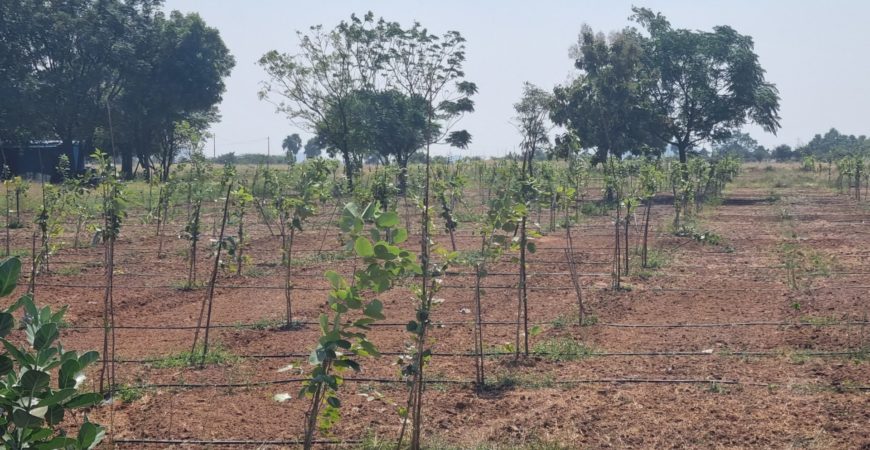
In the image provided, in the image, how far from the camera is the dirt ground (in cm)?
487

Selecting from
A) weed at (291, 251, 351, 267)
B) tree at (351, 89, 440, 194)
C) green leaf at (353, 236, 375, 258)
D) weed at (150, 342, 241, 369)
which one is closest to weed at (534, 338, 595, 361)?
weed at (150, 342, 241, 369)

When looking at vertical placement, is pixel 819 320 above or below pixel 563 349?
above

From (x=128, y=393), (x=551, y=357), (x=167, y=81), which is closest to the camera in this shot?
(x=128, y=393)

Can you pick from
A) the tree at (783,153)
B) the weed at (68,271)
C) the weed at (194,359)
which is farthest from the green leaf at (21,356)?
the tree at (783,153)

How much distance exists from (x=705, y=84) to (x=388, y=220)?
34.1 meters

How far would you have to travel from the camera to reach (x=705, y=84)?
3412 cm

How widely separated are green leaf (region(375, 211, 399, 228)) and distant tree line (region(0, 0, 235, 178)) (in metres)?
30.5

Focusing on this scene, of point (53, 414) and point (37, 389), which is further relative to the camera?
point (53, 414)

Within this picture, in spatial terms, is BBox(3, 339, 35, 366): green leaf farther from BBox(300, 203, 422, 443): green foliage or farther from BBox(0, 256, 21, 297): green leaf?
BBox(300, 203, 422, 443): green foliage

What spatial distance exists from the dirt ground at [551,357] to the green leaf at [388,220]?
102cm

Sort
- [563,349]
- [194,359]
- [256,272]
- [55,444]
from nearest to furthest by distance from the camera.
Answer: [55,444] < [194,359] < [563,349] < [256,272]

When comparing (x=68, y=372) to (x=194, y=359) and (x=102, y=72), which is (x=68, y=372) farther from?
(x=102, y=72)

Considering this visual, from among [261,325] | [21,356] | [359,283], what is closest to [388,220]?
[359,283]

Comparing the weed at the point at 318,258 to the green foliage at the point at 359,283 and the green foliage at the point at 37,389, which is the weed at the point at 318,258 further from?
the green foliage at the point at 37,389
